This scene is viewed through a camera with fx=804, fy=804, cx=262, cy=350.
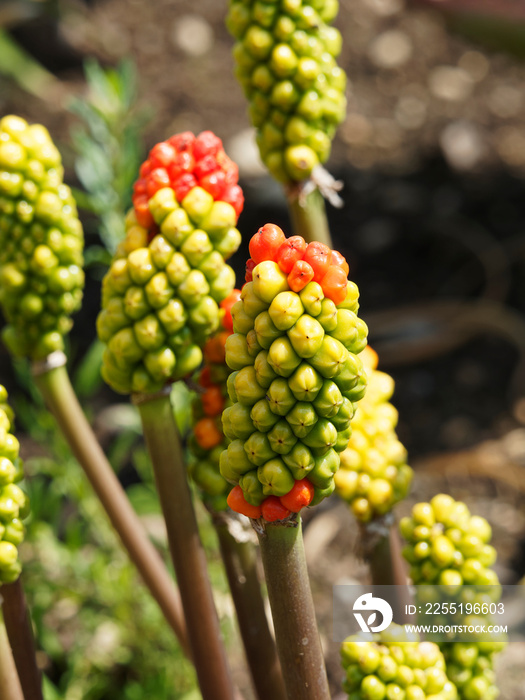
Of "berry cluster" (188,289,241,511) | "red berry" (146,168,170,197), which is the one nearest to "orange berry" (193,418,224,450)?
"berry cluster" (188,289,241,511)

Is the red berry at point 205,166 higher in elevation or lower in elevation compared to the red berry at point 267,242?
higher

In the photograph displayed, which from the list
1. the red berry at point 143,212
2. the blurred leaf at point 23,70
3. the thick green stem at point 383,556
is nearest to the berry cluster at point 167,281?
the red berry at point 143,212

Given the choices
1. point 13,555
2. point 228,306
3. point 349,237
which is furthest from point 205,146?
point 349,237

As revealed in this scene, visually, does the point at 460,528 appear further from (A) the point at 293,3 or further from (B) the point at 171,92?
(B) the point at 171,92

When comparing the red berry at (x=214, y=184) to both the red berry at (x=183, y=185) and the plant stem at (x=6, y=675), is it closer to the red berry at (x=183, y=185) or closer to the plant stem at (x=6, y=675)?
the red berry at (x=183, y=185)

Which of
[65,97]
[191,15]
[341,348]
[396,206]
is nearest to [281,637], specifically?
[341,348]

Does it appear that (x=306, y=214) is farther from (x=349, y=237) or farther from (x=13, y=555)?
(x=349, y=237)
